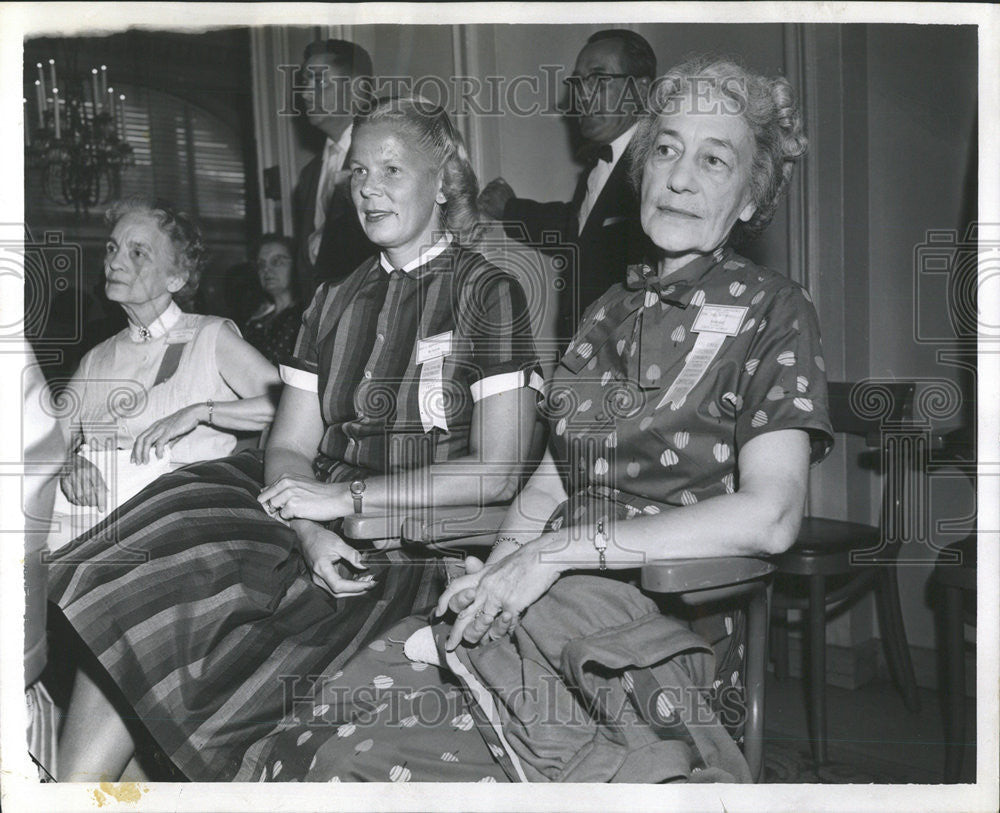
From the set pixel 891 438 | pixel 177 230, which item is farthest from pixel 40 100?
A: pixel 891 438

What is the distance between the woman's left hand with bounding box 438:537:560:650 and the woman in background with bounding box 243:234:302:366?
3.34ft

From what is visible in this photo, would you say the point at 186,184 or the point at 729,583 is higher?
the point at 186,184

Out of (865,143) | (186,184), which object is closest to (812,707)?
(865,143)

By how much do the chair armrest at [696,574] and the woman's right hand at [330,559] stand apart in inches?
26.1

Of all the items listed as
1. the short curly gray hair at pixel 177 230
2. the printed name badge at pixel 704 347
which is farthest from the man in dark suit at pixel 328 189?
the printed name badge at pixel 704 347

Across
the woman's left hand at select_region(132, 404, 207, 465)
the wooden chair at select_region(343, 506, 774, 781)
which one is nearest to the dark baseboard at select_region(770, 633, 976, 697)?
the wooden chair at select_region(343, 506, 774, 781)

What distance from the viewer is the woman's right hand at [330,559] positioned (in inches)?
75.5

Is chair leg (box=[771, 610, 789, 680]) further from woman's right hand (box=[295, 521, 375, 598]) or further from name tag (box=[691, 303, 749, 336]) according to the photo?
woman's right hand (box=[295, 521, 375, 598])

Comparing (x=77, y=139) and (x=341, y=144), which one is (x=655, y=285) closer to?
(x=341, y=144)

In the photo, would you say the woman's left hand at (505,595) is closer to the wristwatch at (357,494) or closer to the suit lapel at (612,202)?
the wristwatch at (357,494)

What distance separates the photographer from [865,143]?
7.75 feet

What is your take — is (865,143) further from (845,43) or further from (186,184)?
(186,184)

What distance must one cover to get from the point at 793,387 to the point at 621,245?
0.77 metres

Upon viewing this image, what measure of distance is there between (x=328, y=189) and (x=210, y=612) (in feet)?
4.84
